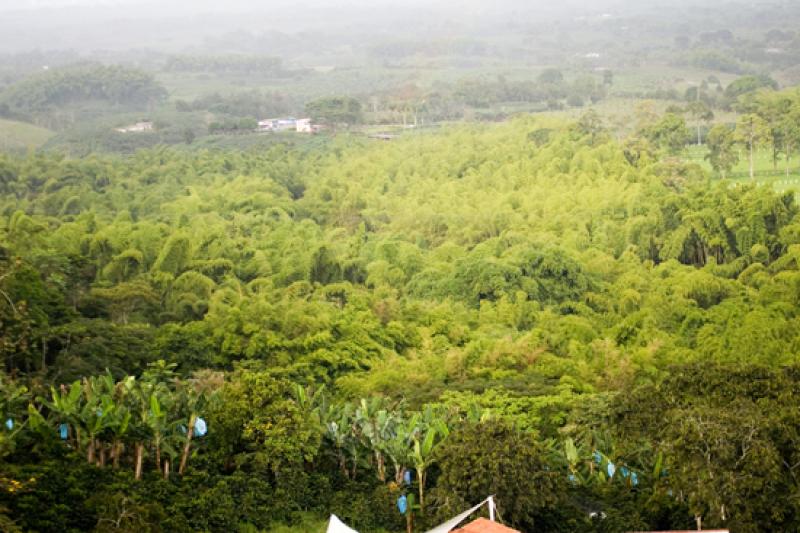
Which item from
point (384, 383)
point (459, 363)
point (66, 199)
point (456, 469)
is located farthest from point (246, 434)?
point (66, 199)

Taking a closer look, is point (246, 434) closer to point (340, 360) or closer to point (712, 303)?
point (340, 360)

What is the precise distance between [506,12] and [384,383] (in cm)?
6561

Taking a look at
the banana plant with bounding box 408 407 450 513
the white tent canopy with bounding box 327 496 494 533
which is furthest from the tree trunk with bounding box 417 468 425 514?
the white tent canopy with bounding box 327 496 494 533

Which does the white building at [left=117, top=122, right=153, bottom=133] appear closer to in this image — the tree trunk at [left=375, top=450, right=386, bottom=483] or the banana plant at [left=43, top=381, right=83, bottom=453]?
the banana plant at [left=43, top=381, right=83, bottom=453]

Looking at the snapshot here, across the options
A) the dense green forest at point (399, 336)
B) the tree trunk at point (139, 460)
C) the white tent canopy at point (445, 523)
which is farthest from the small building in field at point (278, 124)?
the white tent canopy at point (445, 523)

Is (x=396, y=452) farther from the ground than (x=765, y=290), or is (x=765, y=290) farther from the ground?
(x=396, y=452)

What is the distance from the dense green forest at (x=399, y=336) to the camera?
42.3ft

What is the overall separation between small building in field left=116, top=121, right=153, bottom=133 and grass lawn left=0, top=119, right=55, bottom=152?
320cm

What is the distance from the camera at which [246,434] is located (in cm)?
1402

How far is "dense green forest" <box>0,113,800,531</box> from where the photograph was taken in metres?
12.9

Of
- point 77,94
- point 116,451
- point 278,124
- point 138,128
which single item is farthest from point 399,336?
point 77,94

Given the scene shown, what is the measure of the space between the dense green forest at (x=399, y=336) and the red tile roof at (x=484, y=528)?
1.00 m

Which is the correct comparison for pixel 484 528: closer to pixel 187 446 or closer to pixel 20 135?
pixel 187 446

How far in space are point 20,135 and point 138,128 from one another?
16.5ft
